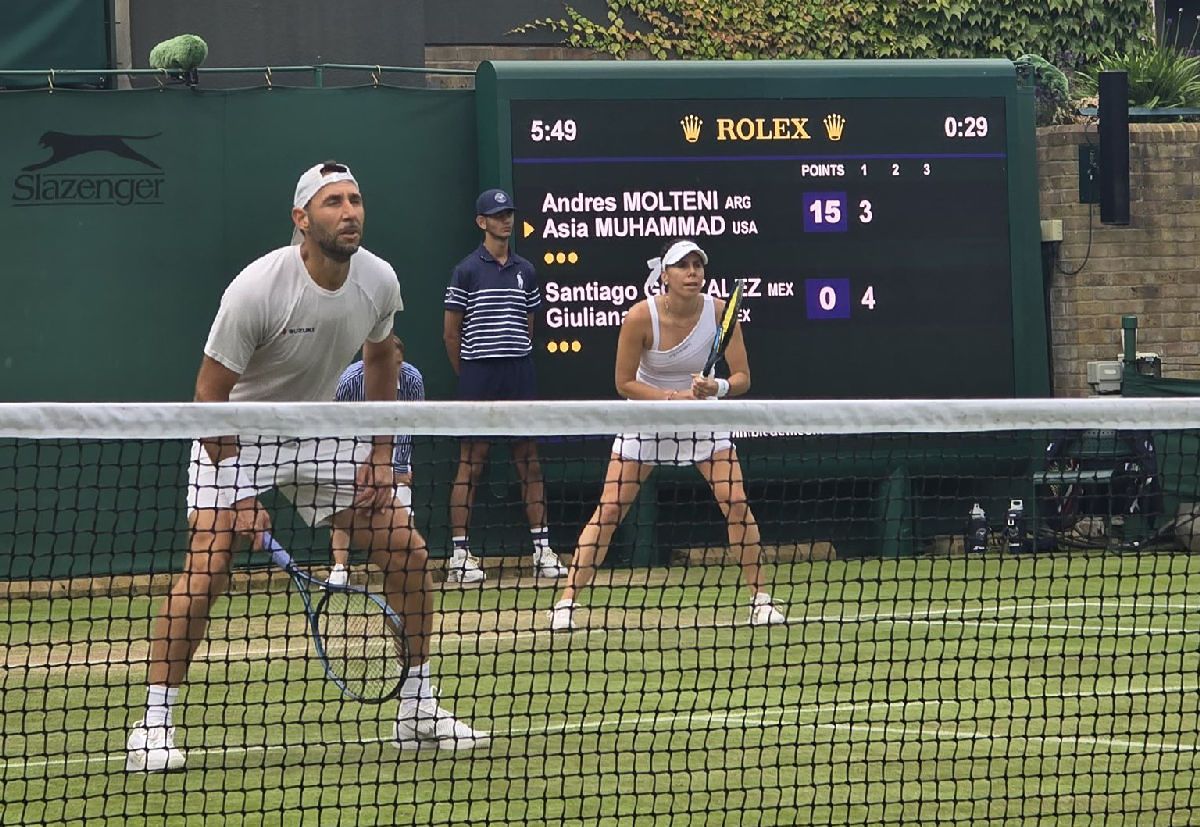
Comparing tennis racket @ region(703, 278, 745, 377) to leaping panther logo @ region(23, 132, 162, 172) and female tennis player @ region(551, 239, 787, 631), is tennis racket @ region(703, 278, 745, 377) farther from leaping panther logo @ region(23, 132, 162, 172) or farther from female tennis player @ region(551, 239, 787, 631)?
leaping panther logo @ region(23, 132, 162, 172)

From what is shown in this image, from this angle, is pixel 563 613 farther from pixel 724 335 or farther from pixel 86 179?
pixel 86 179

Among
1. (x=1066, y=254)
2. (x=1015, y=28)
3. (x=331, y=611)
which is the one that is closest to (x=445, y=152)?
(x=1066, y=254)

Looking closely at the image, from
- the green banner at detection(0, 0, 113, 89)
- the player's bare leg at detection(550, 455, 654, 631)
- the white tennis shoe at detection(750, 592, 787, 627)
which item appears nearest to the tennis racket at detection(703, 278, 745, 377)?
the player's bare leg at detection(550, 455, 654, 631)

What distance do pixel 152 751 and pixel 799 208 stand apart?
258 inches

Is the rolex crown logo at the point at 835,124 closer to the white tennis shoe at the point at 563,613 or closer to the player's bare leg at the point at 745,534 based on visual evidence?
the player's bare leg at the point at 745,534

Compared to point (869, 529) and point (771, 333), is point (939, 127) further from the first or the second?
point (869, 529)

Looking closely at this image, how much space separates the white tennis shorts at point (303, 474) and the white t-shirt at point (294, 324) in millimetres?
180

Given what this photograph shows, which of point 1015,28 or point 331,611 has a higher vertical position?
point 1015,28

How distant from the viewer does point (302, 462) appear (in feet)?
21.6

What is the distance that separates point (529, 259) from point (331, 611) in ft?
14.9

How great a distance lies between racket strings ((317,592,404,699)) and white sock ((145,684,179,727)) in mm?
621

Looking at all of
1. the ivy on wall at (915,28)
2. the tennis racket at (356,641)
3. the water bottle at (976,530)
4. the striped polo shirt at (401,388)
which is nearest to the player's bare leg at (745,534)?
the striped polo shirt at (401,388)

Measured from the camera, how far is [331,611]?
7336 mm

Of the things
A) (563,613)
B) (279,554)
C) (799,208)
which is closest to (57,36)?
(799,208)
